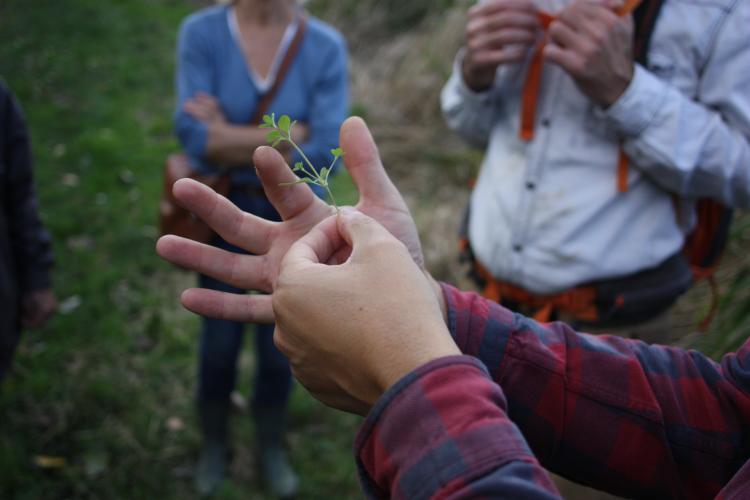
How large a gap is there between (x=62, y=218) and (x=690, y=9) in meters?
3.87

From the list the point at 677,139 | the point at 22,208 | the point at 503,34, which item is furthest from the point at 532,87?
the point at 22,208

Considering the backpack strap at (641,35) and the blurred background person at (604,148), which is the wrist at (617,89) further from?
the backpack strap at (641,35)

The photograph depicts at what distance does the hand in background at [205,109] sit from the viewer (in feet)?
8.16

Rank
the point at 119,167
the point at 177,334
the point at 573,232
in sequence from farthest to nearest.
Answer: the point at 119,167 < the point at 177,334 < the point at 573,232

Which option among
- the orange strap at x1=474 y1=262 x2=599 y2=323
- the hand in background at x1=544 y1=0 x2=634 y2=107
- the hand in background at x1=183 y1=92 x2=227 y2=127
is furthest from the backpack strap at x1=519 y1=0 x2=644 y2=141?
the hand in background at x1=183 y1=92 x2=227 y2=127

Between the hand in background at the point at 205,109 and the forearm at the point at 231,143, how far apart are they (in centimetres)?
4

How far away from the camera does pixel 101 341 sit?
11.4 feet

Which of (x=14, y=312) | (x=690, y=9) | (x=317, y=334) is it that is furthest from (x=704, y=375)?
(x=14, y=312)

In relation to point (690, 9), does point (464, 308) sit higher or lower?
lower

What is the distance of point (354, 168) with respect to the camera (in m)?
1.34

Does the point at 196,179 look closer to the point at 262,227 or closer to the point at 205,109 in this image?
the point at 205,109

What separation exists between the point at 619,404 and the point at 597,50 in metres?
1.02

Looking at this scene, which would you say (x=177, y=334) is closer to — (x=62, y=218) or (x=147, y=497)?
(x=147, y=497)

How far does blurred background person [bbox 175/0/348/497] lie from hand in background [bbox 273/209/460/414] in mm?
1488
